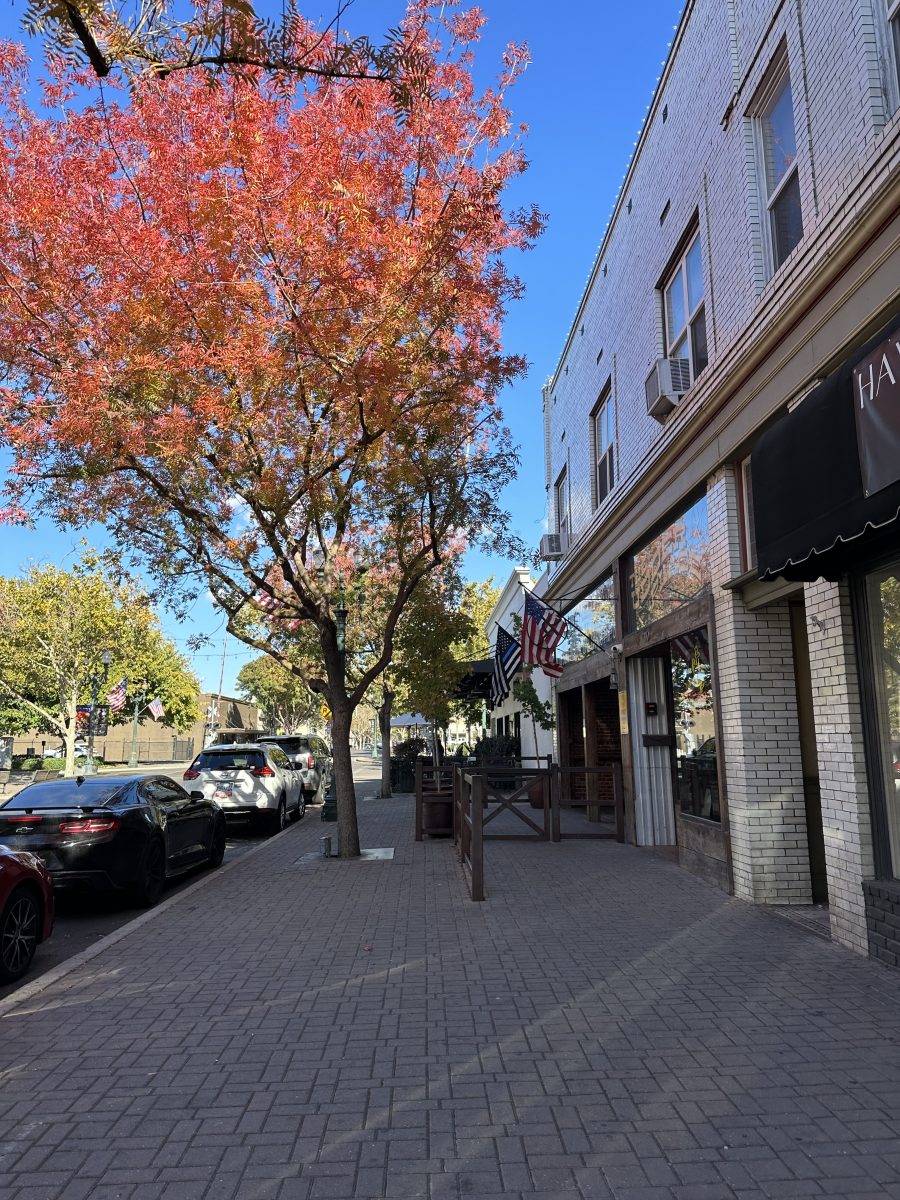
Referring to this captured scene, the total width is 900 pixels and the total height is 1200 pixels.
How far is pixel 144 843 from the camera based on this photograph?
9.05m

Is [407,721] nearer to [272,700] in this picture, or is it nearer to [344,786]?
[344,786]

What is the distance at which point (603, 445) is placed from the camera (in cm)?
1559

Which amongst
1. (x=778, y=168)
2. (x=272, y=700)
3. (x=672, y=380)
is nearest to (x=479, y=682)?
(x=672, y=380)

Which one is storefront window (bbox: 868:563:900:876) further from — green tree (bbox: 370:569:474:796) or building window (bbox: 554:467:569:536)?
green tree (bbox: 370:569:474:796)

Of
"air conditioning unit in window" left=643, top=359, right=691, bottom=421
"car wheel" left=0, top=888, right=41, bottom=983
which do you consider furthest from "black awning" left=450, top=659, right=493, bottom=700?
"car wheel" left=0, top=888, right=41, bottom=983

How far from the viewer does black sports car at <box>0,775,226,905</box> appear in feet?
27.6

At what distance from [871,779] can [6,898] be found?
21.1 ft

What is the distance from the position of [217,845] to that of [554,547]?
9.72 meters

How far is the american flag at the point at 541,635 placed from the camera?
559 inches

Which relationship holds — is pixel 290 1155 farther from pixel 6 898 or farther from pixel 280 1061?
pixel 6 898

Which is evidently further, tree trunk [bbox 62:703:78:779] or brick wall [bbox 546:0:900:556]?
tree trunk [bbox 62:703:78:779]

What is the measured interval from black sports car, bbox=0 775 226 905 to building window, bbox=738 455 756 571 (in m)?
6.93

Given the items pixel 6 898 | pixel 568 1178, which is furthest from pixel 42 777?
pixel 568 1178

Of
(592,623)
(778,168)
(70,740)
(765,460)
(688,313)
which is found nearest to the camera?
(765,460)
